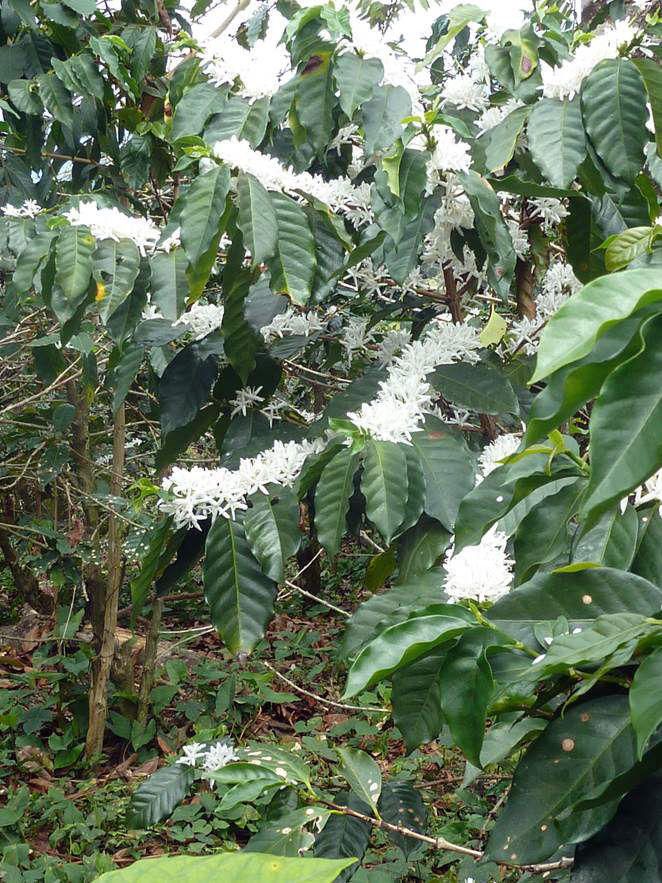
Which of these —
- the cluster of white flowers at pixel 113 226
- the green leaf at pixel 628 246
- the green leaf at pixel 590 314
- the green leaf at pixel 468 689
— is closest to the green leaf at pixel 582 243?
the green leaf at pixel 628 246

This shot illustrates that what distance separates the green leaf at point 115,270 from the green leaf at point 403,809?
94 cm

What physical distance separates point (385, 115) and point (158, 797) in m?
1.33

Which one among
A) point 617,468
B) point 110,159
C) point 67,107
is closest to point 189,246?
point 617,468

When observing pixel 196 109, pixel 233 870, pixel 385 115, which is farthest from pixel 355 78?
pixel 233 870

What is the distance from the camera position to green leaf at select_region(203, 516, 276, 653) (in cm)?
117

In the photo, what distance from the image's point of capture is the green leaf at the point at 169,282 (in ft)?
3.88

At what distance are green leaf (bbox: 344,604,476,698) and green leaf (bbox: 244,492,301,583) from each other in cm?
49

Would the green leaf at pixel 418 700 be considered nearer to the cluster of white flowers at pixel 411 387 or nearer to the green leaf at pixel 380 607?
the green leaf at pixel 380 607

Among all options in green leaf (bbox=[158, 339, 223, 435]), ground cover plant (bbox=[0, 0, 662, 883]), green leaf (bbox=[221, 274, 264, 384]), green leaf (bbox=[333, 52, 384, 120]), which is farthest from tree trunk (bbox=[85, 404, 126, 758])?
green leaf (bbox=[333, 52, 384, 120])

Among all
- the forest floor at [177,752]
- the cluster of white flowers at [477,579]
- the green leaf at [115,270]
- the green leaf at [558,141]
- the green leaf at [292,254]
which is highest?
the green leaf at [558,141]

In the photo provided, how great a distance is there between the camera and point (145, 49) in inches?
87.7

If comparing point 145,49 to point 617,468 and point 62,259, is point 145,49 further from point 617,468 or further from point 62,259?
point 617,468

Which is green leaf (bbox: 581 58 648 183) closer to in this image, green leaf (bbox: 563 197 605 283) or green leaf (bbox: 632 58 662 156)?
green leaf (bbox: 632 58 662 156)

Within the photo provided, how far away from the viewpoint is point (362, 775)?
123cm
